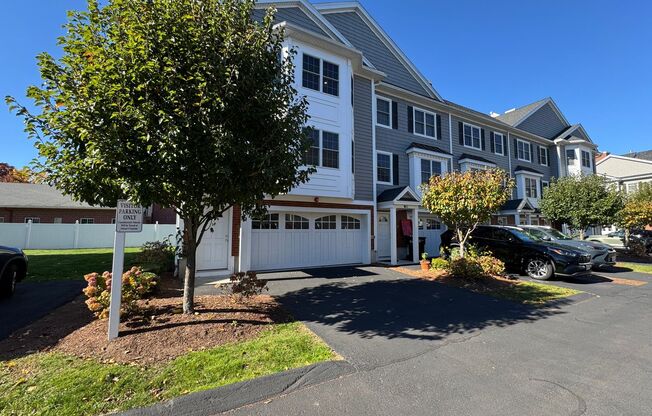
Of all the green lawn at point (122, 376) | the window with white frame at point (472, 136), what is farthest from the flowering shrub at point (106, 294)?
the window with white frame at point (472, 136)

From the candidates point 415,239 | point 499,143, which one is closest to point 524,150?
point 499,143

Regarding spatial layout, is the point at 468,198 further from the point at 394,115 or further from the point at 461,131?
the point at 461,131

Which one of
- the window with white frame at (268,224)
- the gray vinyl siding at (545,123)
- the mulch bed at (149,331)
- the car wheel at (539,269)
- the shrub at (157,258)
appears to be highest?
the gray vinyl siding at (545,123)

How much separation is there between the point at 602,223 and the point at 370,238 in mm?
14140

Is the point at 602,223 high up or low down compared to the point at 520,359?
up

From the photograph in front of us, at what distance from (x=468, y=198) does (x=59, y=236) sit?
2412 cm

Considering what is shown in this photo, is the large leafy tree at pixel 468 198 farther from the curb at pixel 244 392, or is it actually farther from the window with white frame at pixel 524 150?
the window with white frame at pixel 524 150

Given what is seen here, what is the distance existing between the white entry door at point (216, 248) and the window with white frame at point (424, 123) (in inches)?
486

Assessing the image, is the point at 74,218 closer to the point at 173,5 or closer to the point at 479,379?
the point at 173,5

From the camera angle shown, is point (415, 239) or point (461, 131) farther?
point (461, 131)

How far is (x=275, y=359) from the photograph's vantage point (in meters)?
4.21

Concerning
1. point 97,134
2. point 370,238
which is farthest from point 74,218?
point 97,134

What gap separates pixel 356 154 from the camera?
14.7m

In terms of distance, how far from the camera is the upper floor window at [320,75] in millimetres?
12420
